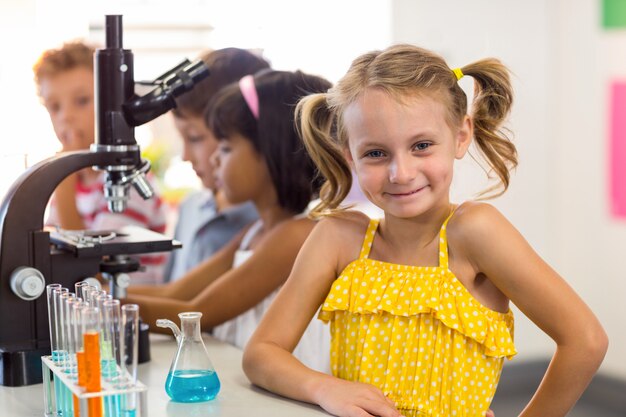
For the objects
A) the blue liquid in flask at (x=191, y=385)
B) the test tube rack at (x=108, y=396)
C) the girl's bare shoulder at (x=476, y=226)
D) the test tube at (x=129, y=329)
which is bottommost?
the blue liquid in flask at (x=191, y=385)

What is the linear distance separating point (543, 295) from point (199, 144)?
1286mm

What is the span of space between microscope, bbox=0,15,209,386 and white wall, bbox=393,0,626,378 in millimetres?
2068

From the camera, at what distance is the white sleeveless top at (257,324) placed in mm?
1888

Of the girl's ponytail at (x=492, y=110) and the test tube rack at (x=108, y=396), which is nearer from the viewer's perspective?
the test tube rack at (x=108, y=396)

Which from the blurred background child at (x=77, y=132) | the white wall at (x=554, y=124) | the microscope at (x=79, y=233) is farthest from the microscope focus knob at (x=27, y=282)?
the white wall at (x=554, y=124)

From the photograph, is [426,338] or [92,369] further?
[426,338]

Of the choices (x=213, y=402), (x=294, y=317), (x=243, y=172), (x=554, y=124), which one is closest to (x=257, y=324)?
(x=243, y=172)

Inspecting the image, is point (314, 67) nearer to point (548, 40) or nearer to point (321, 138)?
point (548, 40)

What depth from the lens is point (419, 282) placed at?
53.6 inches

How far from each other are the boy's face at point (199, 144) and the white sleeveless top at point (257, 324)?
0.40 meters

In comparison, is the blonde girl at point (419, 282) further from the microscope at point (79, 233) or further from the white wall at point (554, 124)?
the white wall at point (554, 124)

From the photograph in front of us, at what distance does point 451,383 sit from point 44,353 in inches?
26.8

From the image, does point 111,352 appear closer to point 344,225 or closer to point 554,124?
point 344,225

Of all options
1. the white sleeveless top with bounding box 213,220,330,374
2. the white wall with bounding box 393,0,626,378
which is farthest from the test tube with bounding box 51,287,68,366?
the white wall with bounding box 393,0,626,378
